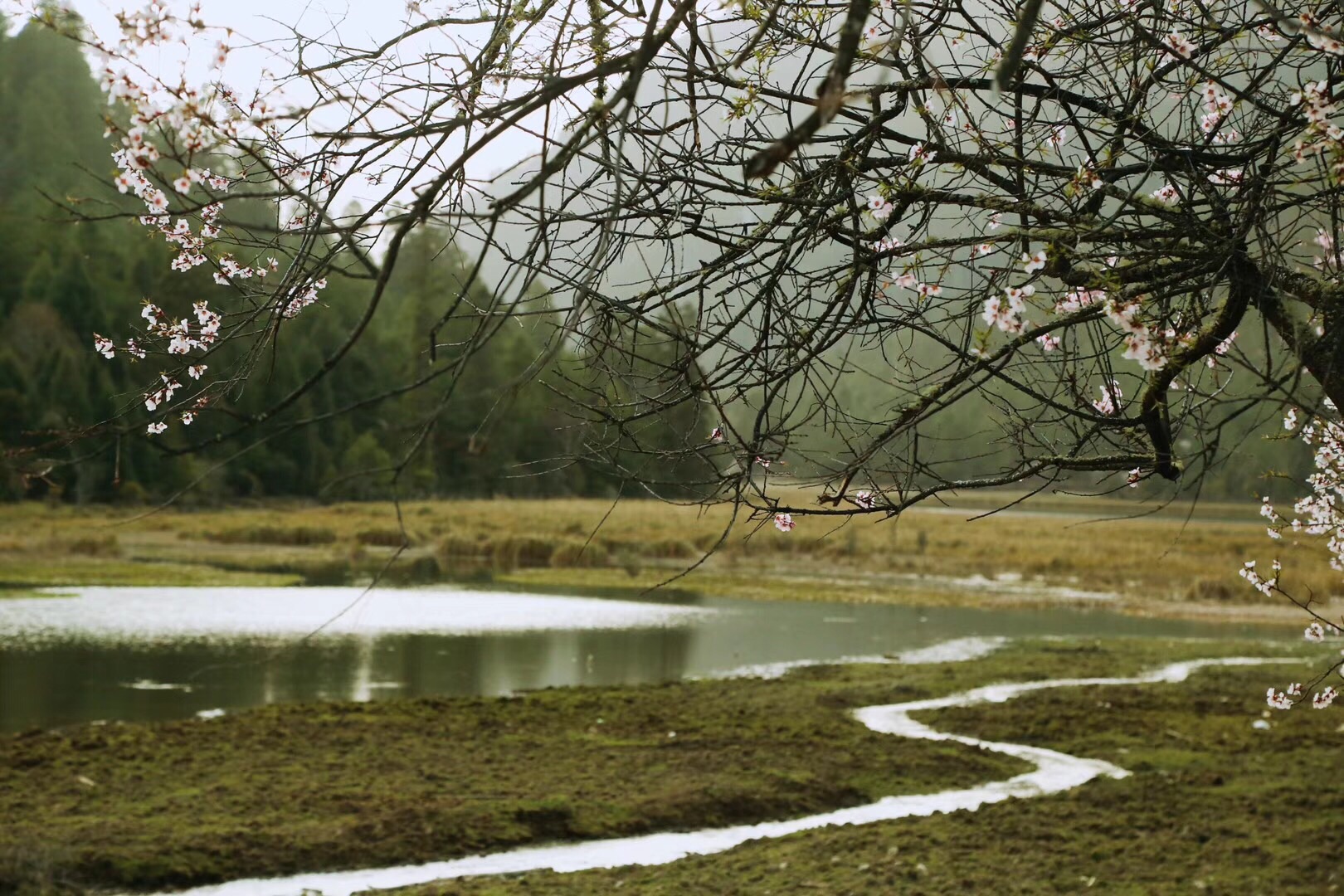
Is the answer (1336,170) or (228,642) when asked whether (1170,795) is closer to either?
(1336,170)

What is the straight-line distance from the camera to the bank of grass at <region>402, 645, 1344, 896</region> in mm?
5340

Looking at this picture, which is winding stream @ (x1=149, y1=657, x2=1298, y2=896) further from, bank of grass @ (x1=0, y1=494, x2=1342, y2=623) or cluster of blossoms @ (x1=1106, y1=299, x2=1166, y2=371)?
bank of grass @ (x1=0, y1=494, x2=1342, y2=623)

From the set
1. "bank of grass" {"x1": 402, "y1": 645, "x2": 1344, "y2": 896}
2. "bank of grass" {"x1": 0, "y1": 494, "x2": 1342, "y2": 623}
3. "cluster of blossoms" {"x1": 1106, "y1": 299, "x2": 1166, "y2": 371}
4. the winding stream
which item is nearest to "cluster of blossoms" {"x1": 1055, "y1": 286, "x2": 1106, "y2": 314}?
"cluster of blossoms" {"x1": 1106, "y1": 299, "x2": 1166, "y2": 371}

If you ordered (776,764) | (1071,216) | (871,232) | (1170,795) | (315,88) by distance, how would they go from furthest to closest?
(776,764)
(1170,795)
(871,232)
(1071,216)
(315,88)

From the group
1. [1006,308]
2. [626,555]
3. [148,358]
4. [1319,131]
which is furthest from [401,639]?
Answer: [1319,131]

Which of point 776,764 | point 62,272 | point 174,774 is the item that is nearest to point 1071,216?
point 776,764

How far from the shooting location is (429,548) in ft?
95.3

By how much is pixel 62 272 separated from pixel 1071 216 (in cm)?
4306

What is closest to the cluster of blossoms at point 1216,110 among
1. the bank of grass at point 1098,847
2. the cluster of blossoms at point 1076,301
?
the cluster of blossoms at point 1076,301

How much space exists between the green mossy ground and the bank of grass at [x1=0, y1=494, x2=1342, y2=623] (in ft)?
30.8

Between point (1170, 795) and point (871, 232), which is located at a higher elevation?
point (871, 232)

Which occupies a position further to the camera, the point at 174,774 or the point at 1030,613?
the point at 1030,613

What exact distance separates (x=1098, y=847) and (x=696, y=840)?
6.87ft

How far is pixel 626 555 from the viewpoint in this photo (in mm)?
27531
